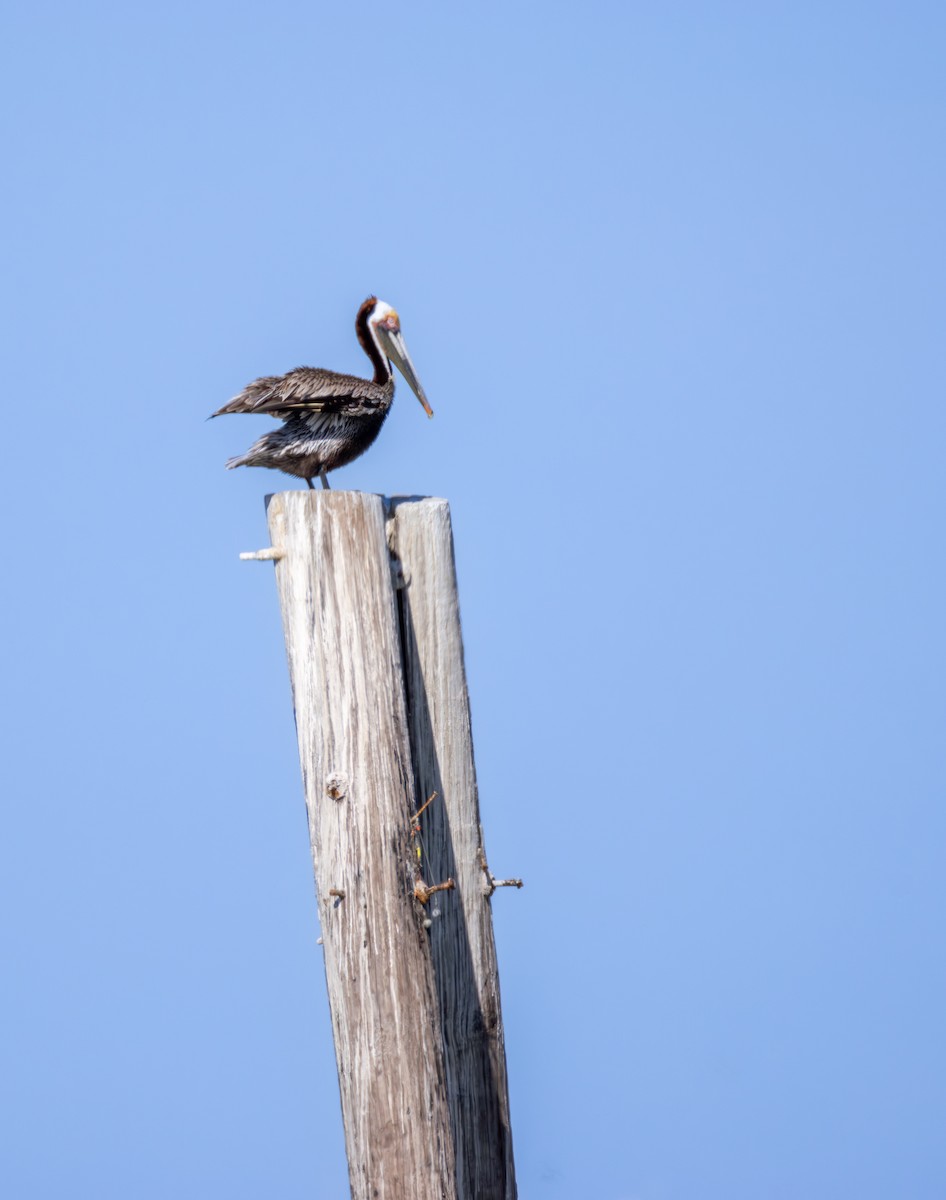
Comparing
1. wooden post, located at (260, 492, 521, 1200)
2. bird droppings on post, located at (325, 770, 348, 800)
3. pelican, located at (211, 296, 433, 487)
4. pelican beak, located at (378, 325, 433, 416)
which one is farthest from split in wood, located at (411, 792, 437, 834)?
pelican beak, located at (378, 325, 433, 416)

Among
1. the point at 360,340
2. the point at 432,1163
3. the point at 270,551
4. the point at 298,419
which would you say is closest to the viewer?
the point at 432,1163

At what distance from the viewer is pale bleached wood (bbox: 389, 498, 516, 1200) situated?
654 cm

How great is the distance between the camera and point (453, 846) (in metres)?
6.71

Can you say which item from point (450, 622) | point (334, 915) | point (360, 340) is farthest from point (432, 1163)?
point (360, 340)

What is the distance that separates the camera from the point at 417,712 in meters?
6.61

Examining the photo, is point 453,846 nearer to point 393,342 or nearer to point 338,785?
point 338,785

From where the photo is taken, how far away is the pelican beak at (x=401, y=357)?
8.61m

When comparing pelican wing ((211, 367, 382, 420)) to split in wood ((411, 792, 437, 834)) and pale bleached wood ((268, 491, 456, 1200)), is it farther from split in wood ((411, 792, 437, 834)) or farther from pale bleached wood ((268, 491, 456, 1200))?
split in wood ((411, 792, 437, 834))

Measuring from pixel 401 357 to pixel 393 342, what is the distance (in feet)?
0.34

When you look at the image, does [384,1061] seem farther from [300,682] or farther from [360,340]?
[360,340]

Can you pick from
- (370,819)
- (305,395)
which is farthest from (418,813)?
(305,395)

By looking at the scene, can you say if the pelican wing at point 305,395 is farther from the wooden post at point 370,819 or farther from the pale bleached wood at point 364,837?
the pale bleached wood at point 364,837

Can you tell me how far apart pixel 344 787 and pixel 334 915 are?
17.8 inches

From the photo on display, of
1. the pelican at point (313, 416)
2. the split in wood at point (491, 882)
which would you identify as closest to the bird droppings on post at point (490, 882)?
the split in wood at point (491, 882)
